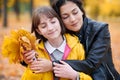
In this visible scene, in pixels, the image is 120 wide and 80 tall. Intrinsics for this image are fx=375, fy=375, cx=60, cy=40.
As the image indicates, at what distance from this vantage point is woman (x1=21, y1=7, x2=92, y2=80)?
152 inches

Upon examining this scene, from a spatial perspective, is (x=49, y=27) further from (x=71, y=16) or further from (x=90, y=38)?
(x=90, y=38)

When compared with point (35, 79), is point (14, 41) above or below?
above

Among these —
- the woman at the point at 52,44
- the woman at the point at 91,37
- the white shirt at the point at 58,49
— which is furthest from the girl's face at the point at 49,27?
the woman at the point at 91,37

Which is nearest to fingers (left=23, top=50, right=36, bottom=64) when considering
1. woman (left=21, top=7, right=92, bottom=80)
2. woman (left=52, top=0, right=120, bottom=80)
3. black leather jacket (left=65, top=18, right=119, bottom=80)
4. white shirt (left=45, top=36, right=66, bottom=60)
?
woman (left=21, top=7, right=92, bottom=80)

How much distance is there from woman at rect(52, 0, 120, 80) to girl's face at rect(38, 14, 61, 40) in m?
0.22

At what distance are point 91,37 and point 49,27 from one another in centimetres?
51

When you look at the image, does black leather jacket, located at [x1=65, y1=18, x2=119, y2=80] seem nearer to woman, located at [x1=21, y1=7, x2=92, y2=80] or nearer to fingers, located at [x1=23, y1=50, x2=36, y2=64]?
woman, located at [x1=21, y1=7, x2=92, y2=80]

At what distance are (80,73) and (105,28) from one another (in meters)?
0.63

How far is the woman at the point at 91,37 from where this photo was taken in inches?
157

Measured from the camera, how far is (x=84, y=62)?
3.90m

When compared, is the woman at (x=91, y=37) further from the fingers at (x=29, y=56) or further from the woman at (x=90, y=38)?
the fingers at (x=29, y=56)

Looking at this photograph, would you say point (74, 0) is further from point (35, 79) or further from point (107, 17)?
point (107, 17)

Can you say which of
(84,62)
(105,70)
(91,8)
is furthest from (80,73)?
(91,8)

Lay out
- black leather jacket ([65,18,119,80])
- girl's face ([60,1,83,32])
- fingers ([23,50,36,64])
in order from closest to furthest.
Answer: fingers ([23,50,36,64]) < black leather jacket ([65,18,119,80]) < girl's face ([60,1,83,32])
